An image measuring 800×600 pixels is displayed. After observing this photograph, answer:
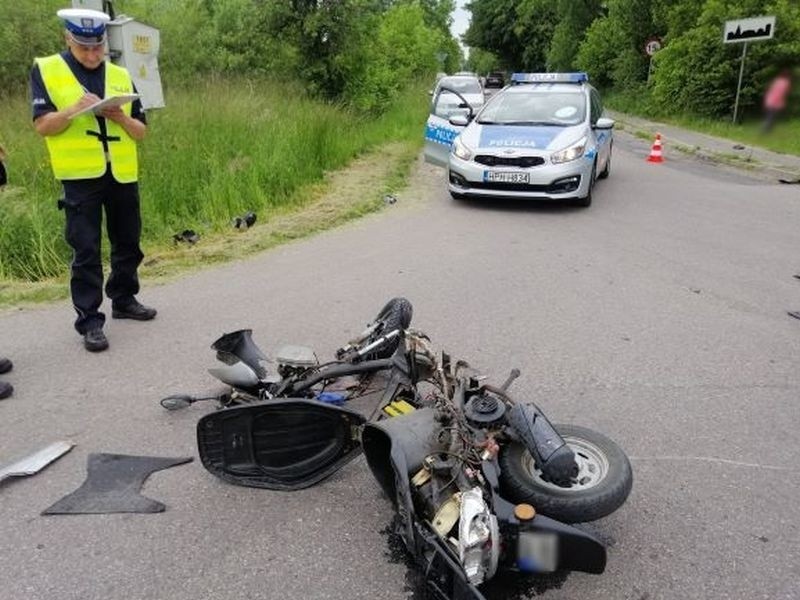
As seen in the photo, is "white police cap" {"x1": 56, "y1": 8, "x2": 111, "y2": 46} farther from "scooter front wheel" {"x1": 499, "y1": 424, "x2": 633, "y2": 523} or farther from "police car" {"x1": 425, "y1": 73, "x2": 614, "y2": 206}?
"police car" {"x1": 425, "y1": 73, "x2": 614, "y2": 206}

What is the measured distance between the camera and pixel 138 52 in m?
7.46

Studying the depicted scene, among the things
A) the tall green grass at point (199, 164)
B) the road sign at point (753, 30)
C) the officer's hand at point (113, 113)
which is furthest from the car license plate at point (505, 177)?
the officer's hand at point (113, 113)

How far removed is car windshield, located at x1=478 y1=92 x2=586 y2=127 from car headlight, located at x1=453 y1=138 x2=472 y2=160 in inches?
29.6

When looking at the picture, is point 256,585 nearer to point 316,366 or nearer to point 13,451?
point 316,366

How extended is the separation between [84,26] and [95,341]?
1974 millimetres

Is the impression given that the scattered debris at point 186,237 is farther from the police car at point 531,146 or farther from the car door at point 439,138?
the car door at point 439,138

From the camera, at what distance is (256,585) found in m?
2.52

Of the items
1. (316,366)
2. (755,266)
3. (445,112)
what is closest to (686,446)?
(316,366)

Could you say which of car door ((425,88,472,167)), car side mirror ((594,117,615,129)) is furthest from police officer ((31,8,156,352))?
car side mirror ((594,117,615,129))

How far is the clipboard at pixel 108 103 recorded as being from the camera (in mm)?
4145

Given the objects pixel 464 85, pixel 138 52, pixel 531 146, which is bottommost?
pixel 531 146

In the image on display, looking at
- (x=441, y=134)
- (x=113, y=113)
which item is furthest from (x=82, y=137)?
(x=441, y=134)

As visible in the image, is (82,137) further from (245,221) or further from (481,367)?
(245,221)

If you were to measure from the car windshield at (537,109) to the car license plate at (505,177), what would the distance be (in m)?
1.16
